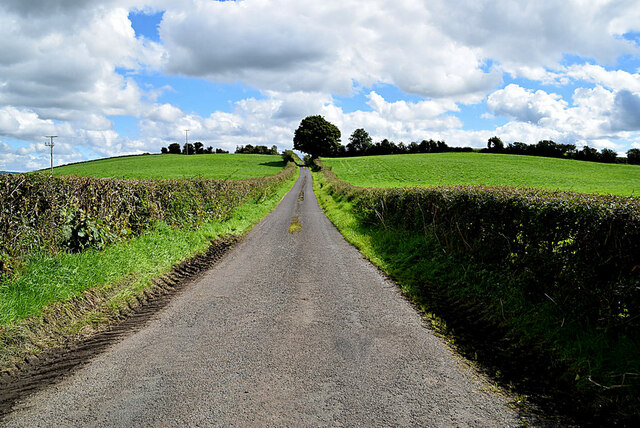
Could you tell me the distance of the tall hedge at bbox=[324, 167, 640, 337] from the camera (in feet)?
15.0

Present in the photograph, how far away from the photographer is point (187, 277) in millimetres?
8328

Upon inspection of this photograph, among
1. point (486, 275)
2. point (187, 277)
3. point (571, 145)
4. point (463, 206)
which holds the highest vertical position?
point (571, 145)

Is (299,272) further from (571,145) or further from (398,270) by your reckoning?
(571,145)

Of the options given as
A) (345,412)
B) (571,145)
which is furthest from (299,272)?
(571,145)

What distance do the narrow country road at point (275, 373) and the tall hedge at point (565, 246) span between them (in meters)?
2.05

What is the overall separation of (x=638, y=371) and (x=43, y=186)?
31.9 feet

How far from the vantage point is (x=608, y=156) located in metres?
83.1

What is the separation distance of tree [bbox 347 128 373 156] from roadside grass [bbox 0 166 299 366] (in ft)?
429

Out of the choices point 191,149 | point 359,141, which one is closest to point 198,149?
point 191,149

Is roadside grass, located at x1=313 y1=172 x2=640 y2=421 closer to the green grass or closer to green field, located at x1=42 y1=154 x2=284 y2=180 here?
the green grass

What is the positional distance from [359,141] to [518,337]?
138 meters

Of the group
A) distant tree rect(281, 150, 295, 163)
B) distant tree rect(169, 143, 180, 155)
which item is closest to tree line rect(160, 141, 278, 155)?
distant tree rect(169, 143, 180, 155)

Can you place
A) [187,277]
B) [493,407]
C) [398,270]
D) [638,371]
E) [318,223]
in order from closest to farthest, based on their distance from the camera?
[493,407], [638,371], [187,277], [398,270], [318,223]

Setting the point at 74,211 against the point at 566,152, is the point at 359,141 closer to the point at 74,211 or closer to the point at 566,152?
the point at 566,152
